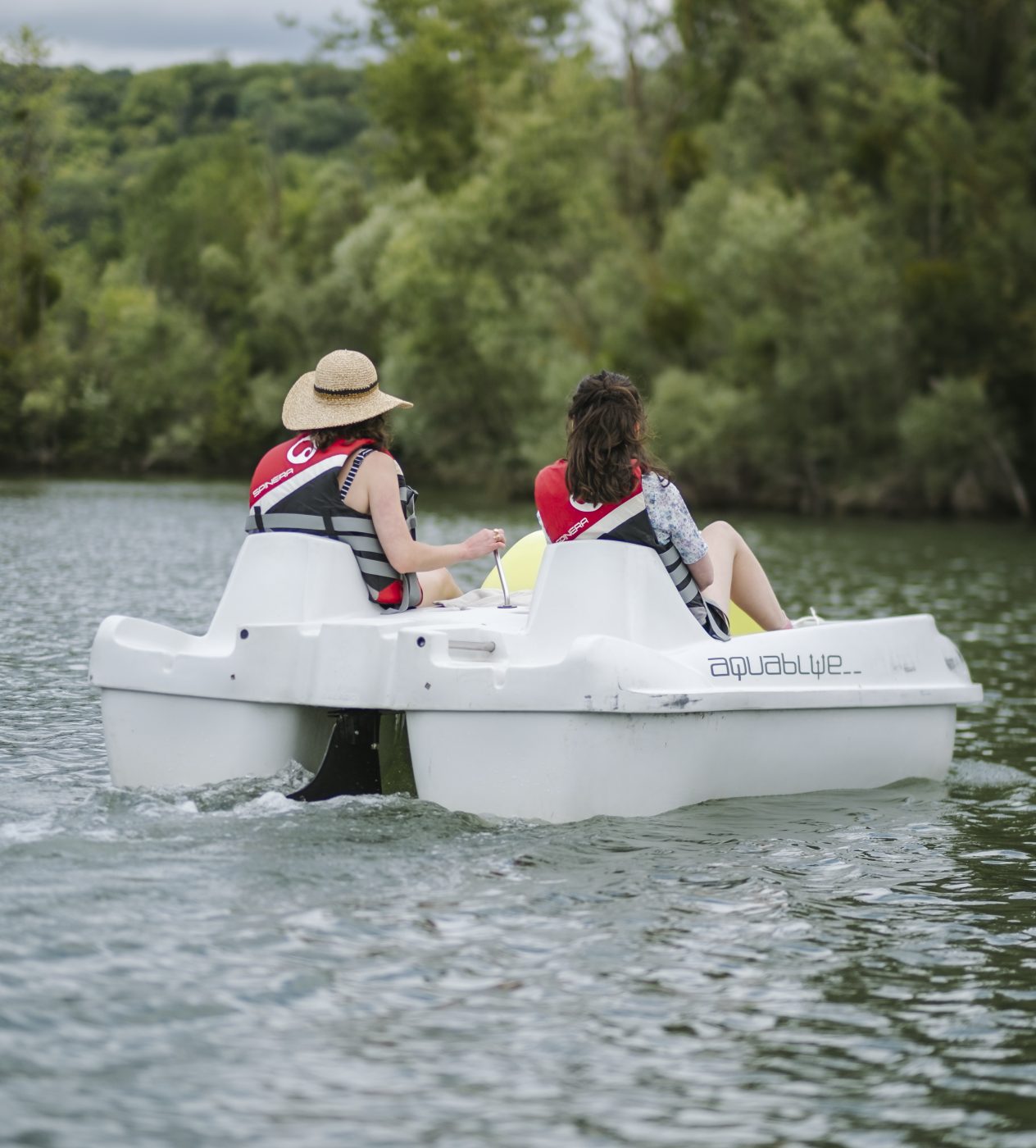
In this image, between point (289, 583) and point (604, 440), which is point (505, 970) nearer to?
point (289, 583)

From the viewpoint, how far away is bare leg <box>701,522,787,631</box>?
5.69 metres

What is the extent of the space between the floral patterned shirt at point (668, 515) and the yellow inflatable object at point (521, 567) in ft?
4.59

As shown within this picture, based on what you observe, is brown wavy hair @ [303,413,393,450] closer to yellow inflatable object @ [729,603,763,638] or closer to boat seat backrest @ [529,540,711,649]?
boat seat backrest @ [529,540,711,649]

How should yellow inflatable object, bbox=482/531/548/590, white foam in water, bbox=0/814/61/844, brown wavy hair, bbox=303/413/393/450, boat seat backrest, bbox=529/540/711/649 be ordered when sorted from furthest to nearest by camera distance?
yellow inflatable object, bbox=482/531/548/590 → brown wavy hair, bbox=303/413/393/450 → boat seat backrest, bbox=529/540/711/649 → white foam in water, bbox=0/814/61/844

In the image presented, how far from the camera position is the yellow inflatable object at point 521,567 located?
6605mm

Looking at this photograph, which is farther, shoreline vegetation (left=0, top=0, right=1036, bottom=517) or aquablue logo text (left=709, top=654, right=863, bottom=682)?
shoreline vegetation (left=0, top=0, right=1036, bottom=517)

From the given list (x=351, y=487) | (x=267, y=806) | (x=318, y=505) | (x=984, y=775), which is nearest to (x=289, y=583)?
(x=318, y=505)

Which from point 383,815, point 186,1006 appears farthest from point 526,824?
point 186,1006

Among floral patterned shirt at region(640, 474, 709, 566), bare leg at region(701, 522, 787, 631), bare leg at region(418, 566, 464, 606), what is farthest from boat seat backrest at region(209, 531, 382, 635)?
bare leg at region(701, 522, 787, 631)

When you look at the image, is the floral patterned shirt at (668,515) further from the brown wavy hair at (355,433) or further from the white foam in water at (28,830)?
the white foam in water at (28,830)

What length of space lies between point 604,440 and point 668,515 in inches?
13.9

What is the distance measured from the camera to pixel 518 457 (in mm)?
34812

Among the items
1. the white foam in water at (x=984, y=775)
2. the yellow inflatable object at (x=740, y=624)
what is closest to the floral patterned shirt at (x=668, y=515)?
the yellow inflatable object at (x=740, y=624)

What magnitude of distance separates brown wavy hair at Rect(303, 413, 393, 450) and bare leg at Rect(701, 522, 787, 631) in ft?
4.11
